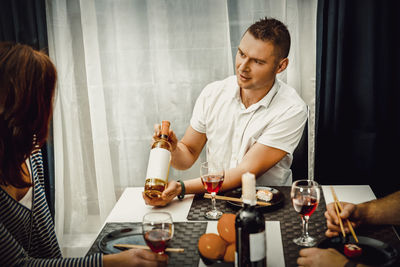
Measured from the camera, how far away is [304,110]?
2.06 m

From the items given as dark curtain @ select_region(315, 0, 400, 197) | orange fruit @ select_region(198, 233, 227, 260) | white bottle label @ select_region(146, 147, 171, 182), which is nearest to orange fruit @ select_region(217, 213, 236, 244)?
orange fruit @ select_region(198, 233, 227, 260)

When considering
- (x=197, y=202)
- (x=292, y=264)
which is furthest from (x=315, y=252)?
(x=197, y=202)

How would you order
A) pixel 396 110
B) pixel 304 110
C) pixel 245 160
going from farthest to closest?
pixel 396 110
pixel 304 110
pixel 245 160

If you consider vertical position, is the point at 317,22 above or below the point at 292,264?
above

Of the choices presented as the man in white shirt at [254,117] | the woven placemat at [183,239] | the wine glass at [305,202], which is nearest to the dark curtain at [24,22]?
the man in white shirt at [254,117]

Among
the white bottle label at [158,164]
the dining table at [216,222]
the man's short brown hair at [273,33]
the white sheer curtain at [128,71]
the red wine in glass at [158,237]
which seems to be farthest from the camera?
the white sheer curtain at [128,71]

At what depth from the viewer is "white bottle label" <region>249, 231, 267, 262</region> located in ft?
3.21

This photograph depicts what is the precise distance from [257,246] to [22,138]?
77cm

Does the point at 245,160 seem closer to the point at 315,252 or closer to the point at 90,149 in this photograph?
the point at 315,252

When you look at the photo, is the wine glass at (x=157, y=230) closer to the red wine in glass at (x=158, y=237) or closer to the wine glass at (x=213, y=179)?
the red wine in glass at (x=158, y=237)

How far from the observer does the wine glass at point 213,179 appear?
57.8 inches

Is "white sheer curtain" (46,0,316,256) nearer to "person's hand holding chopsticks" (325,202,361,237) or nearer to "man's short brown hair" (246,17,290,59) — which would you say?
"man's short brown hair" (246,17,290,59)

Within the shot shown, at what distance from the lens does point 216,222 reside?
1445mm

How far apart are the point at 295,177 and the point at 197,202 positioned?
2.59 feet
